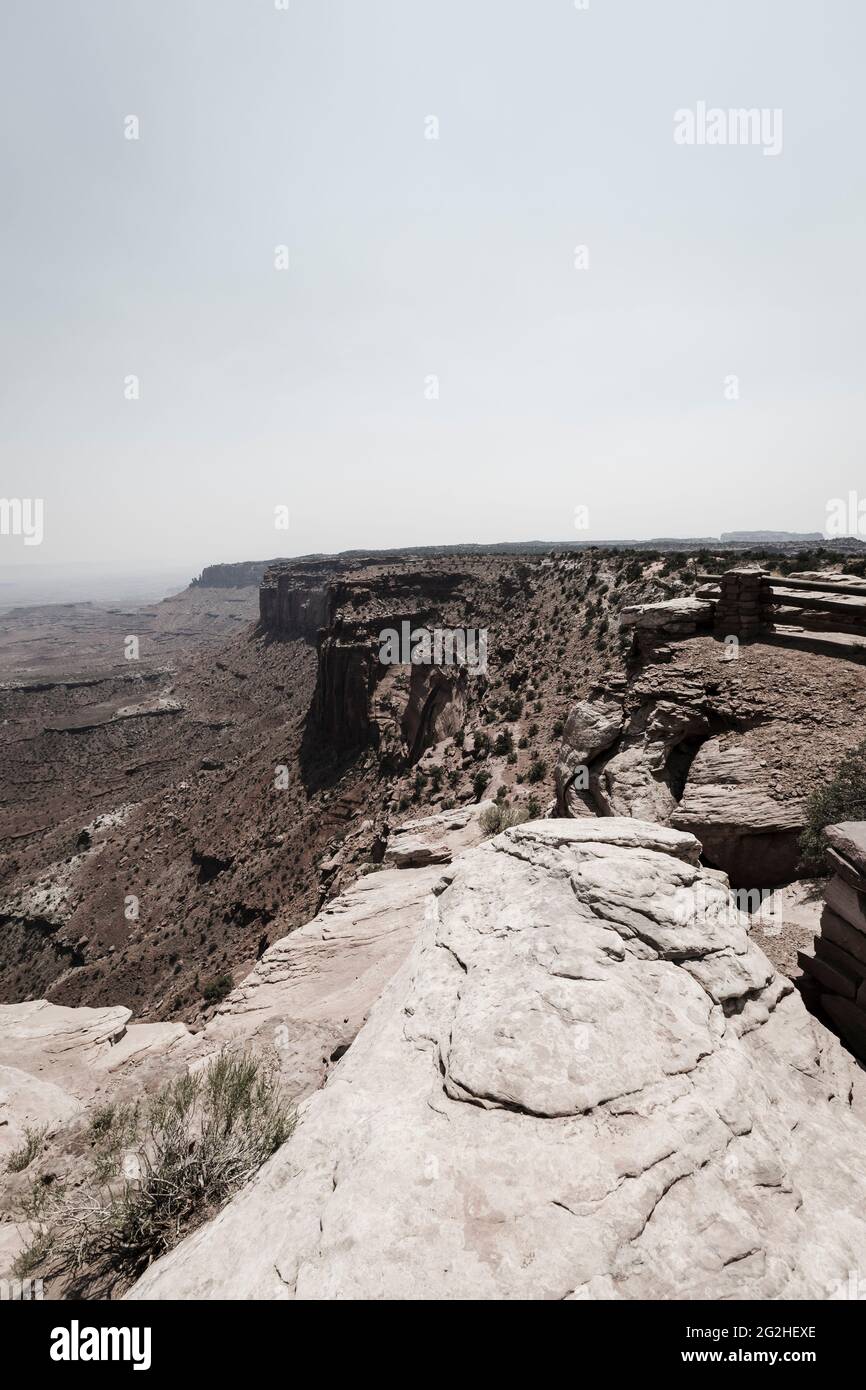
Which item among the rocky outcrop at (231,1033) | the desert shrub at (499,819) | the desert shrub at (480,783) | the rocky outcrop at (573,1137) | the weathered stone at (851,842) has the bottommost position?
the rocky outcrop at (231,1033)

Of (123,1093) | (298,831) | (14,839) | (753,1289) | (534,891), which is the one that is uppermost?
(534,891)

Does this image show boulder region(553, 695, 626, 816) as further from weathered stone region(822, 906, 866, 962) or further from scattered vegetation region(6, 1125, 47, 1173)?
scattered vegetation region(6, 1125, 47, 1173)

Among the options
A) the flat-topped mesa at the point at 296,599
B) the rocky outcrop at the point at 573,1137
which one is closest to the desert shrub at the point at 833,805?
the rocky outcrop at the point at 573,1137

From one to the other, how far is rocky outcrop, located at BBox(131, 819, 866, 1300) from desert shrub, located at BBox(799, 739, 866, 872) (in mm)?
4274

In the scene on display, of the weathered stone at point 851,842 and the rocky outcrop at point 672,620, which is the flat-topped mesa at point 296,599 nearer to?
the rocky outcrop at point 672,620

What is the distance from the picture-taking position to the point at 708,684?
42.3 ft

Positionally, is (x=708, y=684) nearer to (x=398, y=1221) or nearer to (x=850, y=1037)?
(x=850, y=1037)

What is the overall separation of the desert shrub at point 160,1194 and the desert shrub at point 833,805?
9172 mm

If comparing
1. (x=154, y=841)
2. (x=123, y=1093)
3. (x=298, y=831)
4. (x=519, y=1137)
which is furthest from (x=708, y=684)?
(x=154, y=841)

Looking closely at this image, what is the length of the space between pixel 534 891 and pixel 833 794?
663cm

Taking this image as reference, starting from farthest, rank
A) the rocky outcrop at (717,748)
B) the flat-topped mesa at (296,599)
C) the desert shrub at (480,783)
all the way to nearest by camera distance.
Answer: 1. the flat-topped mesa at (296,599)
2. the desert shrub at (480,783)
3. the rocky outcrop at (717,748)

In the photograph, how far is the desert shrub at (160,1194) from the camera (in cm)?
459

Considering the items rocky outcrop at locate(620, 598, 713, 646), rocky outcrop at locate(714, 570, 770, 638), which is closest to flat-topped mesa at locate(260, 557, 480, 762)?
rocky outcrop at locate(620, 598, 713, 646)

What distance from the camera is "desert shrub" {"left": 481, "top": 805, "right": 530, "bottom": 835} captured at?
15.2 metres
